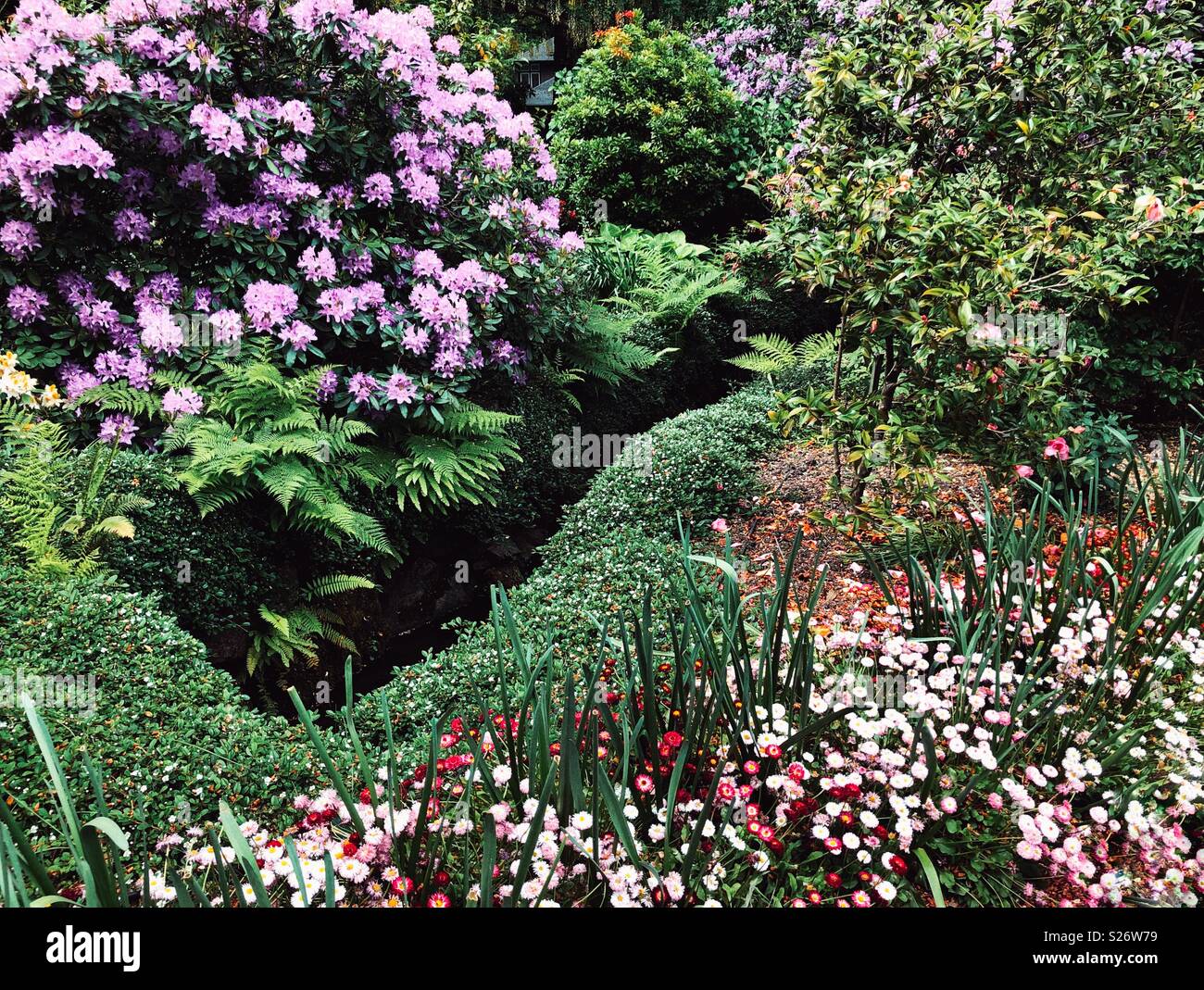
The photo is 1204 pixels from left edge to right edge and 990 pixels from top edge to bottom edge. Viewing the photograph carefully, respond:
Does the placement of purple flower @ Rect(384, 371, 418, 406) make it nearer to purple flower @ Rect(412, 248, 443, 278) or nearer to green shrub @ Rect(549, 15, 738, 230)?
purple flower @ Rect(412, 248, 443, 278)

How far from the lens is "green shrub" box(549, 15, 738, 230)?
7973 millimetres

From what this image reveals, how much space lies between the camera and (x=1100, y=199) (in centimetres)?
346

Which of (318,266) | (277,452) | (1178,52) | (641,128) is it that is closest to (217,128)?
(318,266)

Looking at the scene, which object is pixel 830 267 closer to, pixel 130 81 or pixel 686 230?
pixel 130 81

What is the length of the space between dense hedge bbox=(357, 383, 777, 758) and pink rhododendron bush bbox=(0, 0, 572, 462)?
1030 millimetres

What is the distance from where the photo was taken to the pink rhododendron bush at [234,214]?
375 centimetres

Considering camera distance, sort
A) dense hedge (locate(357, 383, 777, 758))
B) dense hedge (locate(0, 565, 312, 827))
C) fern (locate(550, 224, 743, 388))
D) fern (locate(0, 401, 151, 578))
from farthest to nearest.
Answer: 1. fern (locate(550, 224, 743, 388))
2. dense hedge (locate(357, 383, 777, 758))
3. fern (locate(0, 401, 151, 578))
4. dense hedge (locate(0, 565, 312, 827))

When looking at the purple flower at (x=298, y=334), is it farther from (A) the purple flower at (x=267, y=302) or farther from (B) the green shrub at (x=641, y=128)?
(B) the green shrub at (x=641, y=128)

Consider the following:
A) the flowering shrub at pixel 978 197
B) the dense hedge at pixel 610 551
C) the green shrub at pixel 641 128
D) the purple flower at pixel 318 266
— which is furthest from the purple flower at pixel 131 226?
the green shrub at pixel 641 128

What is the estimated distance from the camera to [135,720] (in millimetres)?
2461

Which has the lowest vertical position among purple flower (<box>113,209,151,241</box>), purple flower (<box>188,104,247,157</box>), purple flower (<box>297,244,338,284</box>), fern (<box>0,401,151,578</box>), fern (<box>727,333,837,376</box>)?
fern (<box>0,401,151,578</box>)

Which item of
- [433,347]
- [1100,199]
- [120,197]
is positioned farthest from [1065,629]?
[120,197]

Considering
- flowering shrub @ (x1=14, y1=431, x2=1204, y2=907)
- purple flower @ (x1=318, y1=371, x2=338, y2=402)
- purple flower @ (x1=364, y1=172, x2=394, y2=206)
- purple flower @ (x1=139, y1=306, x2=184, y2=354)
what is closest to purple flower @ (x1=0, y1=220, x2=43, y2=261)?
purple flower @ (x1=139, y1=306, x2=184, y2=354)
